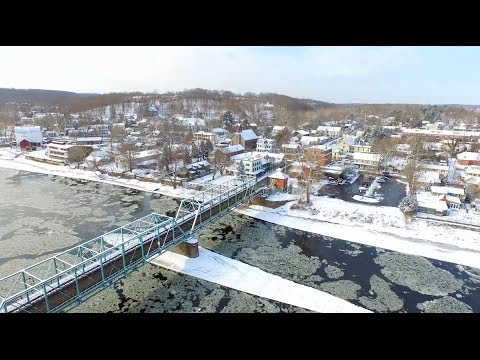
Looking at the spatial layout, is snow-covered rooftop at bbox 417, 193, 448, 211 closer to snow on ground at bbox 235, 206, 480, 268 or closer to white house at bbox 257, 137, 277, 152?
snow on ground at bbox 235, 206, 480, 268

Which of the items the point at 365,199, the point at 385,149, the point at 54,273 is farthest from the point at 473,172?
the point at 54,273

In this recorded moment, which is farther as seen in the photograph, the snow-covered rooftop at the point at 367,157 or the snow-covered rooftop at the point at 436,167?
the snow-covered rooftop at the point at 367,157

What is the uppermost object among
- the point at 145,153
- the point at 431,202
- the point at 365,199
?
the point at 431,202

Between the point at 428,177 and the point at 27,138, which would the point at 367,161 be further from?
the point at 27,138

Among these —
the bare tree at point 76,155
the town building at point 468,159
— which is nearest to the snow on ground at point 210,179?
the bare tree at point 76,155

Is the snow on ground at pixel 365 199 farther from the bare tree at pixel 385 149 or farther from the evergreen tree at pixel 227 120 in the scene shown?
the evergreen tree at pixel 227 120

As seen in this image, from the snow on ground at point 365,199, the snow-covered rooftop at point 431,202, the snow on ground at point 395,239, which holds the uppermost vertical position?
the snow-covered rooftop at point 431,202
